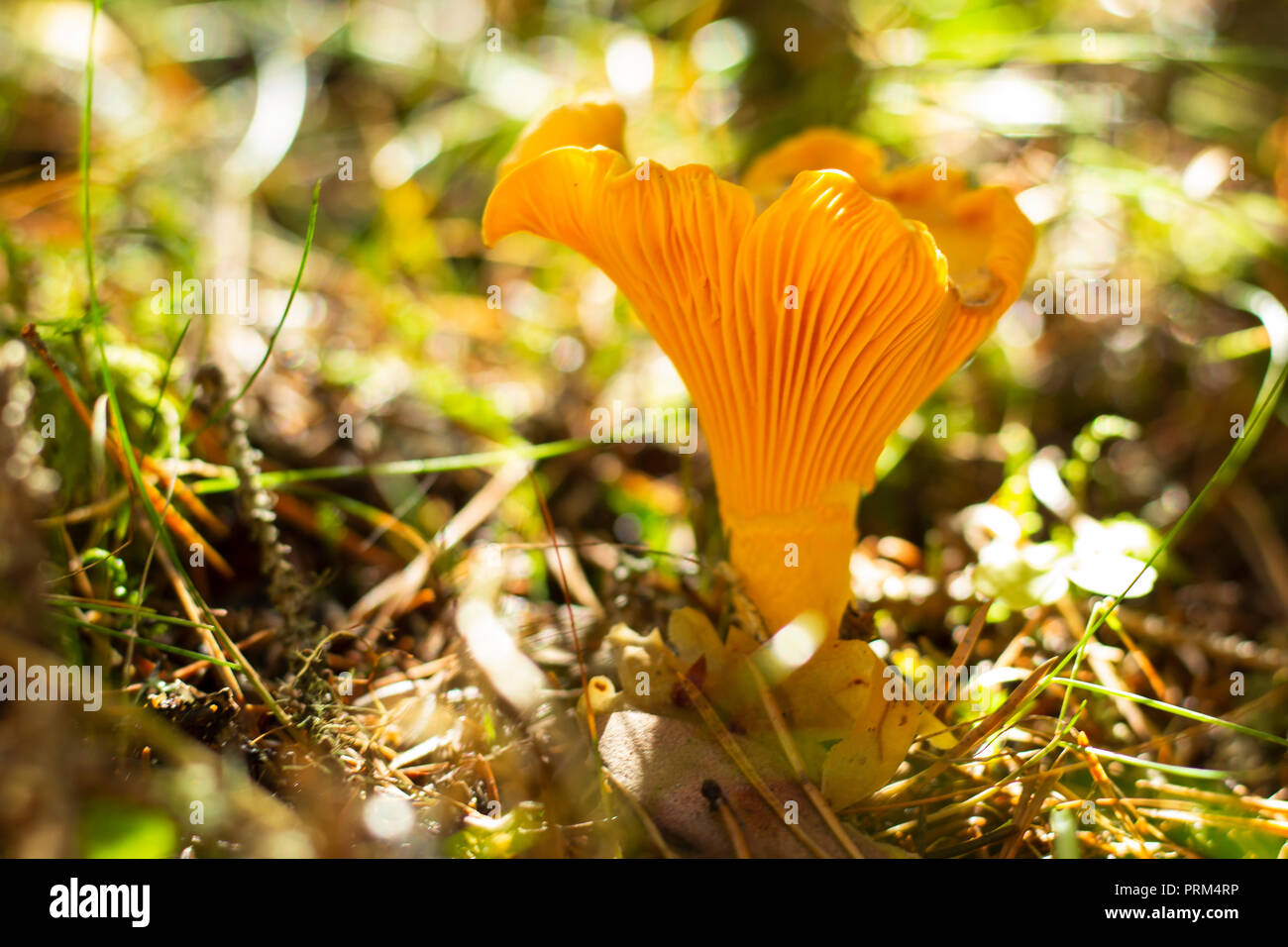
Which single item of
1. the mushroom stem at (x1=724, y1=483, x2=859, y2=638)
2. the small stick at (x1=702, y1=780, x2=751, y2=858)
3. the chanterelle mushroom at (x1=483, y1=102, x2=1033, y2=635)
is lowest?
the small stick at (x1=702, y1=780, x2=751, y2=858)

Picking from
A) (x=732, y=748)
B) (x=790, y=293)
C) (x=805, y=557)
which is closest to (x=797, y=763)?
(x=732, y=748)

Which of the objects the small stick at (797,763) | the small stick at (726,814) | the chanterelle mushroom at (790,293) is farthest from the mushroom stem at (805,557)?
the small stick at (726,814)

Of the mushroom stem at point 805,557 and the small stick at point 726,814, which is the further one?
the mushroom stem at point 805,557

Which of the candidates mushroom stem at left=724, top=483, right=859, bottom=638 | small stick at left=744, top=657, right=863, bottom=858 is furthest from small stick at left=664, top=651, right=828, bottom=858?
mushroom stem at left=724, top=483, right=859, bottom=638

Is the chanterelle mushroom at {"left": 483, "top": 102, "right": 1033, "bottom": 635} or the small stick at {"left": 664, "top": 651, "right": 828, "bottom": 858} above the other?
the chanterelle mushroom at {"left": 483, "top": 102, "right": 1033, "bottom": 635}

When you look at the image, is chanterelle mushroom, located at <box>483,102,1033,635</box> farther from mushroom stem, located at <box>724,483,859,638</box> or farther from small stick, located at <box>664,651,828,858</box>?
small stick, located at <box>664,651,828,858</box>

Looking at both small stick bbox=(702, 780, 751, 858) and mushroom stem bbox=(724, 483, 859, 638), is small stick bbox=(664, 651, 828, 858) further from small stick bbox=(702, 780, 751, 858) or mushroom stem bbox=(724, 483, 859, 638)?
mushroom stem bbox=(724, 483, 859, 638)

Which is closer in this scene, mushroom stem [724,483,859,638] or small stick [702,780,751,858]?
small stick [702,780,751,858]

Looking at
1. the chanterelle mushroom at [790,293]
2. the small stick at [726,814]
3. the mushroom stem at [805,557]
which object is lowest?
the small stick at [726,814]

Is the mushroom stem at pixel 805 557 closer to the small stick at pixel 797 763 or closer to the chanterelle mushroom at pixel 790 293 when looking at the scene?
the chanterelle mushroom at pixel 790 293
